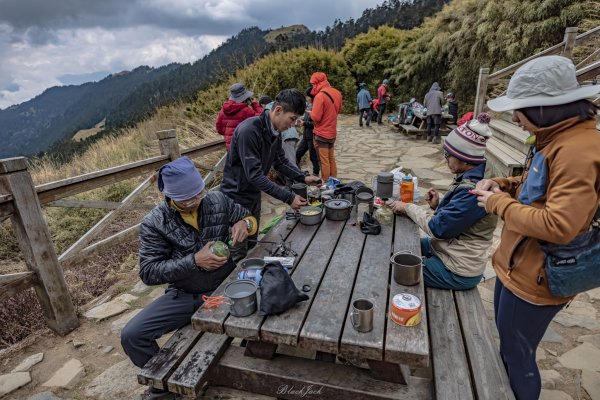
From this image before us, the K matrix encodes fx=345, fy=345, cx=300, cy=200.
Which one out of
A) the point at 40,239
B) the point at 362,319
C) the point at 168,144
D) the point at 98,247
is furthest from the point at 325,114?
the point at 362,319

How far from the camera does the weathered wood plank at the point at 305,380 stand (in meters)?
1.82

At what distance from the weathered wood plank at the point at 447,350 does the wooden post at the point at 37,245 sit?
9.84ft

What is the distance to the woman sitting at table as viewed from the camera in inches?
86.8

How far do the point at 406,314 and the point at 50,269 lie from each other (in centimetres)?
288

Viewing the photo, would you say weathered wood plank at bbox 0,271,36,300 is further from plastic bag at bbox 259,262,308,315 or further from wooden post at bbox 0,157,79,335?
plastic bag at bbox 259,262,308,315

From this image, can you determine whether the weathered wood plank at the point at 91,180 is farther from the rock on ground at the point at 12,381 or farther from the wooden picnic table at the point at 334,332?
the wooden picnic table at the point at 334,332

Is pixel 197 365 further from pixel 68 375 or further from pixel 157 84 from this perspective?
pixel 157 84

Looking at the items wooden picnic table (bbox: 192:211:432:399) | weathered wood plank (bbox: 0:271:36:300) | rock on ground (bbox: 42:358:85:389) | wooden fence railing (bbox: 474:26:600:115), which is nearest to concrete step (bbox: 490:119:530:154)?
wooden fence railing (bbox: 474:26:600:115)

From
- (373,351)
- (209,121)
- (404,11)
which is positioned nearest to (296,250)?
(373,351)

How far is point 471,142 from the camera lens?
87.7 inches

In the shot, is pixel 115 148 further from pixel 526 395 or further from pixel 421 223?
pixel 526 395

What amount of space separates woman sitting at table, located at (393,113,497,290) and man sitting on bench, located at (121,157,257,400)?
4.65ft

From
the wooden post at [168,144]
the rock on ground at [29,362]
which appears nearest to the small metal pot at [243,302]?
the rock on ground at [29,362]

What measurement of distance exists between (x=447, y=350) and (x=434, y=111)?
8.91 meters
